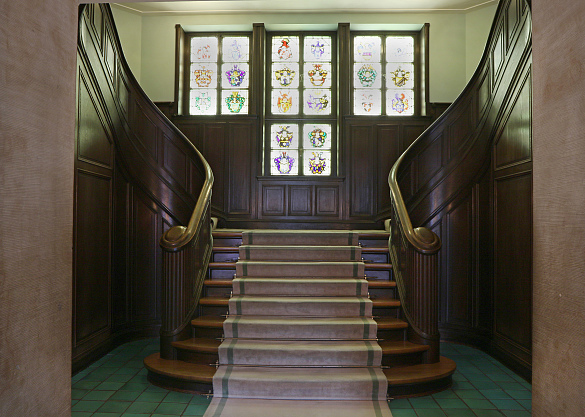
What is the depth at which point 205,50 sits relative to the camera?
25.7ft

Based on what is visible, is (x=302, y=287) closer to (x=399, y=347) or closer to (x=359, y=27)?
(x=399, y=347)

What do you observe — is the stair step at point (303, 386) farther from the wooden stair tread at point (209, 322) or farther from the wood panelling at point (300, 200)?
the wood panelling at point (300, 200)

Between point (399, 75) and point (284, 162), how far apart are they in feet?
7.67

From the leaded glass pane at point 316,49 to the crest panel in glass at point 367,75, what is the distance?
56 centimetres

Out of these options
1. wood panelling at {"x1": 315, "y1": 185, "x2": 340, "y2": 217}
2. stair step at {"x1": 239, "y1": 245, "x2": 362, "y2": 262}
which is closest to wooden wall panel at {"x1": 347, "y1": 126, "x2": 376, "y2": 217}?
wood panelling at {"x1": 315, "y1": 185, "x2": 340, "y2": 217}

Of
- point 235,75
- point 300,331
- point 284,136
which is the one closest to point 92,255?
point 300,331

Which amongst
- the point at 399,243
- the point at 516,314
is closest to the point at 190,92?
the point at 399,243

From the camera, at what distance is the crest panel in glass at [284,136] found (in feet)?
25.5

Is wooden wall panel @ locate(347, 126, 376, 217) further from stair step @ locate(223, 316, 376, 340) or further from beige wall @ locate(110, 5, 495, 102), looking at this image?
stair step @ locate(223, 316, 376, 340)

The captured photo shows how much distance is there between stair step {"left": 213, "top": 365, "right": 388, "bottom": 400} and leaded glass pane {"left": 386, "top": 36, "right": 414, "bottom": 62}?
5.45m

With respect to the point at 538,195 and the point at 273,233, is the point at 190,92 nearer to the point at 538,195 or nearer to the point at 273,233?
the point at 273,233

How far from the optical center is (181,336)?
4473mm

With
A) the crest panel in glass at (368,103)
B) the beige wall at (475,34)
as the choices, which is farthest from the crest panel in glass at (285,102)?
the beige wall at (475,34)

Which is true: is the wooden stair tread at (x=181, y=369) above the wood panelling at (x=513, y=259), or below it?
below
